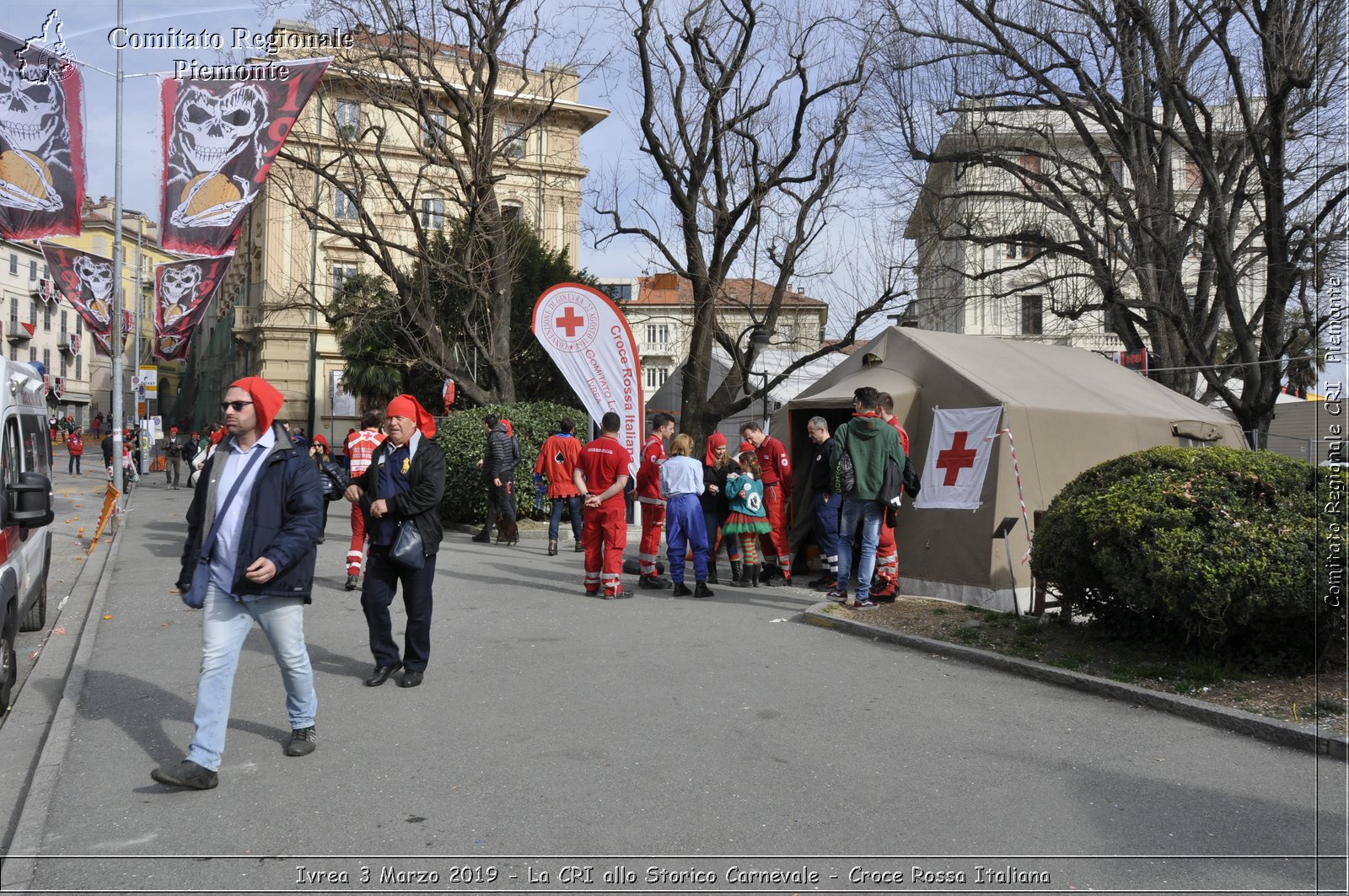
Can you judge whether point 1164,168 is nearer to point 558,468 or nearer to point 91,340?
point 558,468

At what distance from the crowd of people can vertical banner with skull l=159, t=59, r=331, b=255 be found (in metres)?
4.51

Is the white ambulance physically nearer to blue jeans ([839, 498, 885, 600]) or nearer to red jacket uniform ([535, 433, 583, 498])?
blue jeans ([839, 498, 885, 600])

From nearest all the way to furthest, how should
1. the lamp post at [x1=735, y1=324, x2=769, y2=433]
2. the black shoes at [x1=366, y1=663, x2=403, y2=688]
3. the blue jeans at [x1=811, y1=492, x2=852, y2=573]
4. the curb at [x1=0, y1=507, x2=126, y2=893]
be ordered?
the curb at [x1=0, y1=507, x2=126, y2=893] → the black shoes at [x1=366, y1=663, x2=403, y2=688] → the blue jeans at [x1=811, y1=492, x2=852, y2=573] → the lamp post at [x1=735, y1=324, x2=769, y2=433]

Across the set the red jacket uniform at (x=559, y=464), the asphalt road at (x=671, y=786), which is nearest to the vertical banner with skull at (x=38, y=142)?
the red jacket uniform at (x=559, y=464)

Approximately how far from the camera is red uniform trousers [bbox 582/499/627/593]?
10.0 metres

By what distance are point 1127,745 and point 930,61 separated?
46.9 feet

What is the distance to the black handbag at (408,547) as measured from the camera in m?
6.46

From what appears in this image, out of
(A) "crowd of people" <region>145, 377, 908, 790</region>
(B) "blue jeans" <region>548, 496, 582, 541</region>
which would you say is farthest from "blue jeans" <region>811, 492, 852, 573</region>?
(B) "blue jeans" <region>548, 496, 582, 541</region>

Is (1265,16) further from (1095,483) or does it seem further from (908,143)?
(1095,483)

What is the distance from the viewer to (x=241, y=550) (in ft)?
15.9

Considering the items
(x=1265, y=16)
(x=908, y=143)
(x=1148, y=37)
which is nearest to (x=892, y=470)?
(x=1265, y=16)

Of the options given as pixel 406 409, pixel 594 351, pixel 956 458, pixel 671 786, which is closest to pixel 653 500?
pixel 956 458

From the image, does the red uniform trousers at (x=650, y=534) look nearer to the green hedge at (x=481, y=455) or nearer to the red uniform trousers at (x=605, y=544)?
the red uniform trousers at (x=605, y=544)

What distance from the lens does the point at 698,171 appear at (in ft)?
63.3
